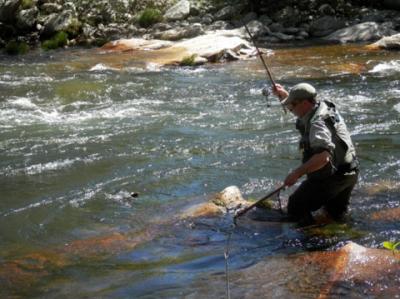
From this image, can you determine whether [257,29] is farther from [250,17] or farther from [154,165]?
[154,165]

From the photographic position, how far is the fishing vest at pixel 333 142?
5836mm

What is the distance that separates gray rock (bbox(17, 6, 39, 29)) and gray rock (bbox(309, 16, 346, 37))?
11.6 meters

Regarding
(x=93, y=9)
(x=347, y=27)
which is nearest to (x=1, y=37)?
(x=93, y=9)

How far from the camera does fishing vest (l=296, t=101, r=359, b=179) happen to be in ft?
19.1

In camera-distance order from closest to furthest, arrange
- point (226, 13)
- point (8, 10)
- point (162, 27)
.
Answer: point (162, 27) < point (226, 13) < point (8, 10)

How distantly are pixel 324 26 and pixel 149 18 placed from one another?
716 centimetres

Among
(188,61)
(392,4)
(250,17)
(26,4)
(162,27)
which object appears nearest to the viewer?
(188,61)

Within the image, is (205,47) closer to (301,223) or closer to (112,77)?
(112,77)

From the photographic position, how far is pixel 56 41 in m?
23.8

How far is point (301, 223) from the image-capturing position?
6.41m

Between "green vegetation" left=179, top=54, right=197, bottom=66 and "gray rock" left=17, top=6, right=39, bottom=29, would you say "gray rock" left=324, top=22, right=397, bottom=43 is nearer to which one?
"green vegetation" left=179, top=54, right=197, bottom=66

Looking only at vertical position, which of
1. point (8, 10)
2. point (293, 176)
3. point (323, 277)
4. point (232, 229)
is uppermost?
point (293, 176)

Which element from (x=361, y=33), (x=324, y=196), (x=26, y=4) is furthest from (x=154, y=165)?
(x=26, y=4)

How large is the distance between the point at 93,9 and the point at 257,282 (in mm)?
23498
